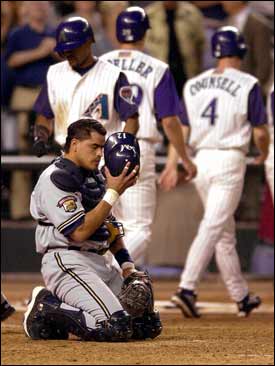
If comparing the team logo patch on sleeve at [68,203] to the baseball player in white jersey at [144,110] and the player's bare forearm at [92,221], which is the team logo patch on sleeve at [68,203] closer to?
the player's bare forearm at [92,221]

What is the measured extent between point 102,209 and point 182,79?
5.70 metres

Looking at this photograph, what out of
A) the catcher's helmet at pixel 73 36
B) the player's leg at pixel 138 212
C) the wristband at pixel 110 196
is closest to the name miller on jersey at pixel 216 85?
the player's leg at pixel 138 212

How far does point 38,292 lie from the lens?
694cm

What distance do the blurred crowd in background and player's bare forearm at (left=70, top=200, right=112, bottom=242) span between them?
547 centimetres

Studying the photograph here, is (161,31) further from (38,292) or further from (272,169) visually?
(38,292)

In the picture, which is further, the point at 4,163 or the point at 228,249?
the point at 4,163

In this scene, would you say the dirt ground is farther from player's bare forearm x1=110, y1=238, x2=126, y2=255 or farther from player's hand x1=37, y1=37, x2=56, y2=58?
player's hand x1=37, y1=37, x2=56, y2=58

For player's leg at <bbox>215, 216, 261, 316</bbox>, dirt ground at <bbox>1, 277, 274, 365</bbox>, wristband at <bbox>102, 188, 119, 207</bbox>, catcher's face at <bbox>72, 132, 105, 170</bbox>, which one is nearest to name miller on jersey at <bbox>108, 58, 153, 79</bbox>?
player's leg at <bbox>215, 216, 261, 316</bbox>

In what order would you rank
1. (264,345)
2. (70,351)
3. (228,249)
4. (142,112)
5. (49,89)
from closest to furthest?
(70,351) → (264,345) → (49,89) → (142,112) → (228,249)

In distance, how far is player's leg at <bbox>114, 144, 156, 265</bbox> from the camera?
9.02 meters

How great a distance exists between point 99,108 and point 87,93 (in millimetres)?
129

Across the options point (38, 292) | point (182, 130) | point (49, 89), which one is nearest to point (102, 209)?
point (38, 292)

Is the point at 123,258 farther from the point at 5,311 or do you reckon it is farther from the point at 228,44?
the point at 228,44

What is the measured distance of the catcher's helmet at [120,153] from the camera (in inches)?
261
